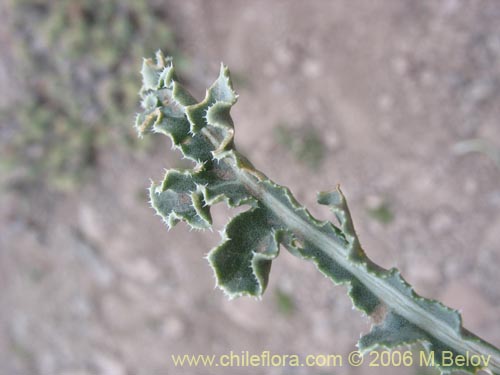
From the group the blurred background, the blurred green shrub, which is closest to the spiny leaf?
the blurred background

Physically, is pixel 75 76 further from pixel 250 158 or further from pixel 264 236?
pixel 264 236

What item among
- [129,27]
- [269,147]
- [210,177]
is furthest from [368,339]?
[129,27]

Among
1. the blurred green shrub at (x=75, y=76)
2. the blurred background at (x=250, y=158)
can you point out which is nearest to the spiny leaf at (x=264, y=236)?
the blurred background at (x=250, y=158)

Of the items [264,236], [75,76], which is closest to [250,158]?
[75,76]

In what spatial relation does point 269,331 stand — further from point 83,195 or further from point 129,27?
point 129,27

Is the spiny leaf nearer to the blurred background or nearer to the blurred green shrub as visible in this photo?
the blurred background
